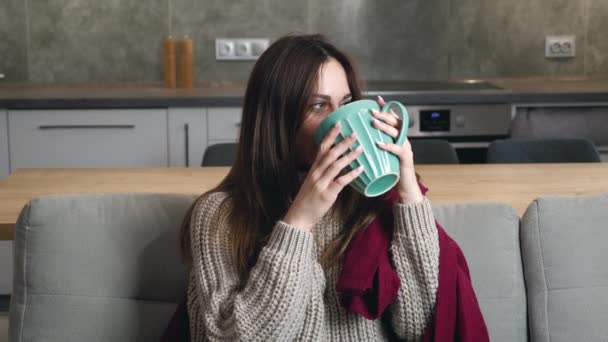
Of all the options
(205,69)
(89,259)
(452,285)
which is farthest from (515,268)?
(205,69)

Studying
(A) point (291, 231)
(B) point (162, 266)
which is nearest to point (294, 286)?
(A) point (291, 231)

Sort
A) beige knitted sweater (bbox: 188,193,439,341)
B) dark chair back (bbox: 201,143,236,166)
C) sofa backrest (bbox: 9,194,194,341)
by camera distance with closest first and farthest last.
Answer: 1. beige knitted sweater (bbox: 188,193,439,341)
2. sofa backrest (bbox: 9,194,194,341)
3. dark chair back (bbox: 201,143,236,166)

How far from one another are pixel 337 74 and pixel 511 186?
80 centimetres

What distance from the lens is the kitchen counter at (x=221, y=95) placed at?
3230 mm

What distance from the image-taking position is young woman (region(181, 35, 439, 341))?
1275 mm

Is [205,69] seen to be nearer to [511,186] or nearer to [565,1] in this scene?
[565,1]

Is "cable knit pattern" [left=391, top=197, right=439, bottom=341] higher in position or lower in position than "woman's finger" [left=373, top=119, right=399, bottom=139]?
lower

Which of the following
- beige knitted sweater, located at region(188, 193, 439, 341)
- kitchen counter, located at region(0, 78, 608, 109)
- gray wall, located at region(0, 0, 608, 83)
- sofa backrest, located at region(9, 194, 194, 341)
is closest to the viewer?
beige knitted sweater, located at region(188, 193, 439, 341)

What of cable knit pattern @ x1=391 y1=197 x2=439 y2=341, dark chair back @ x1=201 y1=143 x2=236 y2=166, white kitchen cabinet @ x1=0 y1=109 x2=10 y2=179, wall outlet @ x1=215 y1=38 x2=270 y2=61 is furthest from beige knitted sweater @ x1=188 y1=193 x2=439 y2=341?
wall outlet @ x1=215 y1=38 x2=270 y2=61

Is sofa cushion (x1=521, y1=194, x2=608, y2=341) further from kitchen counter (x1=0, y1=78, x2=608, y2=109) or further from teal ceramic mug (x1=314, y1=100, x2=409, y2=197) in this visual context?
kitchen counter (x1=0, y1=78, x2=608, y2=109)

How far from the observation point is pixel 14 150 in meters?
3.27

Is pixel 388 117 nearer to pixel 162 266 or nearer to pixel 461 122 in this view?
pixel 162 266

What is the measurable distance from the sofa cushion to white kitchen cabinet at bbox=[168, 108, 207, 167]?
1857mm

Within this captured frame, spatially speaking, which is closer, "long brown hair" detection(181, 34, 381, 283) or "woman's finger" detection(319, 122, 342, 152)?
"woman's finger" detection(319, 122, 342, 152)
